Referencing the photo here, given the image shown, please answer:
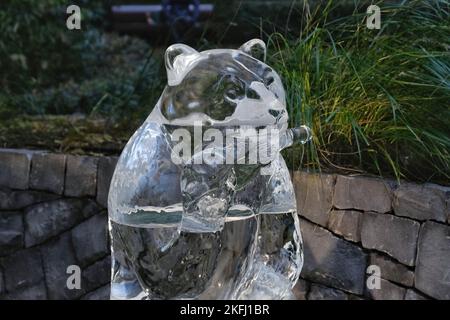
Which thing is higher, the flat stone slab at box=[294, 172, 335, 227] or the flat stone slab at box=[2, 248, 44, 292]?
the flat stone slab at box=[294, 172, 335, 227]

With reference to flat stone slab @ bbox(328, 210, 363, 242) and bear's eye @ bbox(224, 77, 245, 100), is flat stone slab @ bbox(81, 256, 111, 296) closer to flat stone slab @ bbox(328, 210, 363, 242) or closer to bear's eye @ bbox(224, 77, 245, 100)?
flat stone slab @ bbox(328, 210, 363, 242)

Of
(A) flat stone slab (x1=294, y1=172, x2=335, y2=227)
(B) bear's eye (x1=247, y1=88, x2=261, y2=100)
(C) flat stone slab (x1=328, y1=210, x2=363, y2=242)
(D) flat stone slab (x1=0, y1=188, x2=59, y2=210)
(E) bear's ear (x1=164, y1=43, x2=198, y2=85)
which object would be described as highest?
(E) bear's ear (x1=164, y1=43, x2=198, y2=85)

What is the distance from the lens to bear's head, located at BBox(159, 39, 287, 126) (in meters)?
1.74

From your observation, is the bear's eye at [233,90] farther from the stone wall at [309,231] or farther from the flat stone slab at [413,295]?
the flat stone slab at [413,295]

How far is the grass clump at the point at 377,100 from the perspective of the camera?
9.53 ft

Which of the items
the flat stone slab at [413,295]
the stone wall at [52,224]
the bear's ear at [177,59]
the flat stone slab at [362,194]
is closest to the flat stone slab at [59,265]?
the stone wall at [52,224]

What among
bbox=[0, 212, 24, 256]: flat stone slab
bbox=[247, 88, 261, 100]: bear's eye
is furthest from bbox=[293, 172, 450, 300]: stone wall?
bbox=[0, 212, 24, 256]: flat stone slab

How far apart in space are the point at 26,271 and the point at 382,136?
177 cm

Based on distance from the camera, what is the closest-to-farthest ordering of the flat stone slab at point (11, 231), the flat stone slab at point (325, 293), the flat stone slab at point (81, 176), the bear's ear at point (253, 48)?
1. the bear's ear at point (253, 48)
2. the flat stone slab at point (325, 293)
3. the flat stone slab at point (81, 176)
4. the flat stone slab at point (11, 231)

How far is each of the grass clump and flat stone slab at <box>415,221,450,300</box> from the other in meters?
0.25

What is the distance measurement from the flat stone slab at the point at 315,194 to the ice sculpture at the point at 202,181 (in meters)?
0.96

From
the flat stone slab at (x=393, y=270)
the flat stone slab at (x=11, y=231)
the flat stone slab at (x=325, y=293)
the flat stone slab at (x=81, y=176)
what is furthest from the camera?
the flat stone slab at (x=11, y=231)
